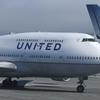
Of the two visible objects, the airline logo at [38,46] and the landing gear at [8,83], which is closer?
the airline logo at [38,46]

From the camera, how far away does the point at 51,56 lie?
3541 cm

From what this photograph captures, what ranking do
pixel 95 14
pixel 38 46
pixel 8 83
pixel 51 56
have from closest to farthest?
pixel 51 56, pixel 38 46, pixel 8 83, pixel 95 14

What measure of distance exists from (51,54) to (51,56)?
0.16 m

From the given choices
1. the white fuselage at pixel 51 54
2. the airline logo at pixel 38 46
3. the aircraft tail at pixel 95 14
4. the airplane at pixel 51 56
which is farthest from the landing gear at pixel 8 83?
the aircraft tail at pixel 95 14

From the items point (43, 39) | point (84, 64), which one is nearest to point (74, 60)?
point (84, 64)

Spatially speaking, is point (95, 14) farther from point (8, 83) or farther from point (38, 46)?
point (38, 46)

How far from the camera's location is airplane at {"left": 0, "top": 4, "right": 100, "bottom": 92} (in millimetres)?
34781

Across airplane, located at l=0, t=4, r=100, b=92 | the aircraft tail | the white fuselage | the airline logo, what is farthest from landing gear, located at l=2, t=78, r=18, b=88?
the aircraft tail

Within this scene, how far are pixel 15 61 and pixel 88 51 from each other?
590cm

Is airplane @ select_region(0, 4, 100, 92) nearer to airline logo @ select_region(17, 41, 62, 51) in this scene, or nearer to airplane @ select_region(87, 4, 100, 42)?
airline logo @ select_region(17, 41, 62, 51)

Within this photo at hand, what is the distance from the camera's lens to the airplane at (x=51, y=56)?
34.8 meters

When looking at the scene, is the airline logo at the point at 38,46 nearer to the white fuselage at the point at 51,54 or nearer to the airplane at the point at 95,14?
the white fuselage at the point at 51,54

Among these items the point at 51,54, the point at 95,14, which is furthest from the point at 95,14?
the point at 51,54

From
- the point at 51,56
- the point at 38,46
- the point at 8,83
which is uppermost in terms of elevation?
the point at 38,46
